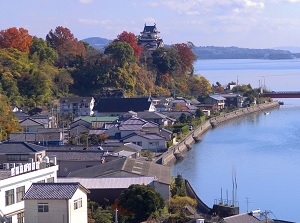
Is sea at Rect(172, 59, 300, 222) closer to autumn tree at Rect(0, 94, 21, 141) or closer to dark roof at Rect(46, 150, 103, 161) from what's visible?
dark roof at Rect(46, 150, 103, 161)

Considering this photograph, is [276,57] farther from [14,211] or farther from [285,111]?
[14,211]

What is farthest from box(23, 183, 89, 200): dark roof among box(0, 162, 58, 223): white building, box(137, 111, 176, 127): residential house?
box(137, 111, 176, 127): residential house

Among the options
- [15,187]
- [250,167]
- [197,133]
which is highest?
[15,187]

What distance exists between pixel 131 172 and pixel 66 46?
11850mm

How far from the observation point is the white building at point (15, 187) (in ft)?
16.9

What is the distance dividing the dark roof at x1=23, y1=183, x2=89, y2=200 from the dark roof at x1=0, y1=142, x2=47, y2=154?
5.50 feet

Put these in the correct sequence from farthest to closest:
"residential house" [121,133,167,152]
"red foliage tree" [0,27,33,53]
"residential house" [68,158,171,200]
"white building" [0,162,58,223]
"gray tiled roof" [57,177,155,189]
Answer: "red foliage tree" [0,27,33,53] → "residential house" [121,133,167,152] → "residential house" [68,158,171,200] → "gray tiled roof" [57,177,155,189] → "white building" [0,162,58,223]

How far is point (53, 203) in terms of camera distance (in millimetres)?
4801

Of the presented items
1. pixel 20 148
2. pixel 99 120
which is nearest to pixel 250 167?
pixel 99 120

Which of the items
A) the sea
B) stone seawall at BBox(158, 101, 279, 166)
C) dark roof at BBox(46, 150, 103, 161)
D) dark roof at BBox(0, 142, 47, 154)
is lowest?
the sea

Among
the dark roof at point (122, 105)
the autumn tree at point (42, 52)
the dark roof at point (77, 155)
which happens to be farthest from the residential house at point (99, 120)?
the dark roof at point (77, 155)

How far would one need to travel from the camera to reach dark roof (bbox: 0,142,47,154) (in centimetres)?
661

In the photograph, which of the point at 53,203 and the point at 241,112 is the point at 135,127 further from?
the point at 241,112

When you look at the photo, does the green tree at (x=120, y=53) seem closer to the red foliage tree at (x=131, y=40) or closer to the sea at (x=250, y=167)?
the red foliage tree at (x=131, y=40)
